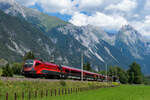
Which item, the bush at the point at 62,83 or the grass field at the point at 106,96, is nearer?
the grass field at the point at 106,96

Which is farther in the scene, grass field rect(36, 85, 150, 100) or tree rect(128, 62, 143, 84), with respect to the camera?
tree rect(128, 62, 143, 84)

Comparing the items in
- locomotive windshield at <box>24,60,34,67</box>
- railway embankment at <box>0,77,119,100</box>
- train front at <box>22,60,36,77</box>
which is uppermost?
locomotive windshield at <box>24,60,34,67</box>

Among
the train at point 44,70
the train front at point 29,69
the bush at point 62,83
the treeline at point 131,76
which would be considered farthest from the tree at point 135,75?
the train front at point 29,69

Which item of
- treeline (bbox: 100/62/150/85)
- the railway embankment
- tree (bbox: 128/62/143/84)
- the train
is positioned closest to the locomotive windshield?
the train

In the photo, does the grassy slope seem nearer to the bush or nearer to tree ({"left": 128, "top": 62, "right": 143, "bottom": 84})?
the bush

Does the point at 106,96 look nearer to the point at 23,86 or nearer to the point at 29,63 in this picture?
the point at 23,86

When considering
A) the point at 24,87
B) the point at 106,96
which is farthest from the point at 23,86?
the point at 106,96

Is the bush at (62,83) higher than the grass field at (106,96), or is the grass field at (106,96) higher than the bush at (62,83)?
the bush at (62,83)

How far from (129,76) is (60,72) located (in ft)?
387

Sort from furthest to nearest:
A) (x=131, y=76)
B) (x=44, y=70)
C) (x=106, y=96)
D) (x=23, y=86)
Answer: (x=131, y=76) < (x=44, y=70) < (x=106, y=96) < (x=23, y=86)

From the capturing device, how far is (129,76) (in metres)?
172

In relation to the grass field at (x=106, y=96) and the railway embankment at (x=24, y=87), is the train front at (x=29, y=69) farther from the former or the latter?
the grass field at (x=106, y=96)

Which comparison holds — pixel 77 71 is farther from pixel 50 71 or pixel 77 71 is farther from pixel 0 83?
pixel 0 83

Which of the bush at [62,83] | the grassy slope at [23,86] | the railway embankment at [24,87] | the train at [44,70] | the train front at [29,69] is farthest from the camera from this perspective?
the bush at [62,83]
